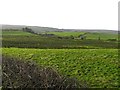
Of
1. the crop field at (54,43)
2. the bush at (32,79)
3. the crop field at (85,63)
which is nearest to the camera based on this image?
the bush at (32,79)

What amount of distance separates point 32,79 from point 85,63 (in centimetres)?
1528

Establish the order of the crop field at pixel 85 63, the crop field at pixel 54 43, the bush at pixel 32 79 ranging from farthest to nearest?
the crop field at pixel 54 43 → the crop field at pixel 85 63 → the bush at pixel 32 79

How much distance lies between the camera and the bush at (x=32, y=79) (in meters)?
15.8

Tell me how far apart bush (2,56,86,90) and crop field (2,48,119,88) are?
24.6ft

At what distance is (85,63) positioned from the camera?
30656 mm

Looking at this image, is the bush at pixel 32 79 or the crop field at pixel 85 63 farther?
the crop field at pixel 85 63

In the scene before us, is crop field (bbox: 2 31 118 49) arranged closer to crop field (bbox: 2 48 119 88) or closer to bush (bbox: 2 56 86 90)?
crop field (bbox: 2 48 119 88)

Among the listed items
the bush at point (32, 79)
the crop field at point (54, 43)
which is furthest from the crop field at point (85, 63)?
the crop field at point (54, 43)

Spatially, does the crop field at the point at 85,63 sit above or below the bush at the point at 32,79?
below

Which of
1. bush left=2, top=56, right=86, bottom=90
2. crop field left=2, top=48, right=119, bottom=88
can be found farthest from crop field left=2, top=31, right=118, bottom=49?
bush left=2, top=56, right=86, bottom=90

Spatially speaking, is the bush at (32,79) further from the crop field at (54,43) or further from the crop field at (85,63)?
the crop field at (54,43)

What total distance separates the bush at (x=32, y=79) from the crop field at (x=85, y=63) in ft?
24.6

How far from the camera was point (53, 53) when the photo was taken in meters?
34.4

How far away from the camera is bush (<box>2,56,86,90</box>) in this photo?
15.8m
